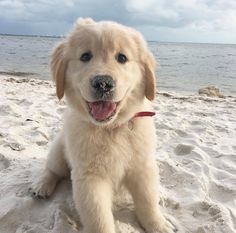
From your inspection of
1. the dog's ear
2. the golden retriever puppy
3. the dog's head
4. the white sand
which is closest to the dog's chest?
the golden retriever puppy

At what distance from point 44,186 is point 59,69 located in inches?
35.6

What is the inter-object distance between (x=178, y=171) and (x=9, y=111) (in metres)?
2.48

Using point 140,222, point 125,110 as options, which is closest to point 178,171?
point 140,222

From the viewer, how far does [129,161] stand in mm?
2250

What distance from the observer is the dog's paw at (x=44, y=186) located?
8.56ft

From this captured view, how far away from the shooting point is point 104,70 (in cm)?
201

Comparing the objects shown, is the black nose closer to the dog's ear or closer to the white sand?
the dog's ear

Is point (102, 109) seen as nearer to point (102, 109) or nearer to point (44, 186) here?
point (102, 109)

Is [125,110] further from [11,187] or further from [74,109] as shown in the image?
[11,187]

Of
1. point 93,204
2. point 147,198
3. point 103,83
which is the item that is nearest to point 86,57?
point 103,83

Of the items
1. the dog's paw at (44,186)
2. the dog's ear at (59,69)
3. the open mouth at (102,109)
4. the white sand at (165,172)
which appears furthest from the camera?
the dog's paw at (44,186)

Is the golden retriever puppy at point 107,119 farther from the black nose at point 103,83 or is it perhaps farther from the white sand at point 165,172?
the white sand at point 165,172

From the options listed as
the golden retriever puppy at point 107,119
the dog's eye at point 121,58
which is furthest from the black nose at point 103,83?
the dog's eye at point 121,58

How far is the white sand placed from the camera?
2.36 metres
